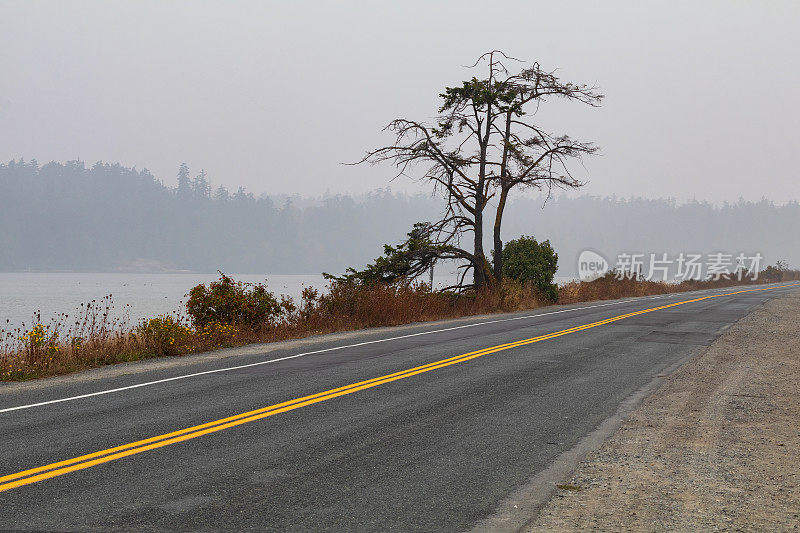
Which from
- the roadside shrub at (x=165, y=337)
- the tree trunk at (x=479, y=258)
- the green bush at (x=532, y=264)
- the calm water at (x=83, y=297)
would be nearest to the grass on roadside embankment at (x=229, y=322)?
the roadside shrub at (x=165, y=337)

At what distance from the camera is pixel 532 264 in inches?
1216

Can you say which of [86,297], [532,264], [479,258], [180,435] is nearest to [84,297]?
[86,297]

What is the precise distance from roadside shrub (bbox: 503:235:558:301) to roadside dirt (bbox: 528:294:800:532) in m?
19.3

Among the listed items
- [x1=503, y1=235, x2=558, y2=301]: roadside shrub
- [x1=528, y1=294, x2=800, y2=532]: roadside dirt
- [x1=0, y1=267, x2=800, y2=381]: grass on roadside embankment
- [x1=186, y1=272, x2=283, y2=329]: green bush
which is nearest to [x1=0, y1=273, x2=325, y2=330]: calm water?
[x1=186, y1=272, x2=283, y2=329]: green bush

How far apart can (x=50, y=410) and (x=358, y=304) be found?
42.5 feet

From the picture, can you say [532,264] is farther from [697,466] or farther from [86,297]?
[86,297]

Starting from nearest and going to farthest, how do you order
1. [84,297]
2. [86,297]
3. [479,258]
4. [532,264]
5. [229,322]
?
[229,322] → [479,258] → [532,264] → [84,297] → [86,297]

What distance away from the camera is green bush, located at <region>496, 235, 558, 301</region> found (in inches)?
1208

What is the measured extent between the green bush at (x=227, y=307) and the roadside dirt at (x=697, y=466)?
10.7 meters

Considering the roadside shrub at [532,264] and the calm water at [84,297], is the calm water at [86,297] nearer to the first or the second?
the calm water at [84,297]

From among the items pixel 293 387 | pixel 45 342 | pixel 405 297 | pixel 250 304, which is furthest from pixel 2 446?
pixel 405 297

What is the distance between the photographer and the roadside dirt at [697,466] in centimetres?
498

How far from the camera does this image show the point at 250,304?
Result: 17.7 meters

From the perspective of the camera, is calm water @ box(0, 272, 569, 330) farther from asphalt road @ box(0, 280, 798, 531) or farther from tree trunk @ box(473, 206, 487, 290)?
asphalt road @ box(0, 280, 798, 531)
